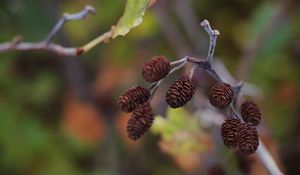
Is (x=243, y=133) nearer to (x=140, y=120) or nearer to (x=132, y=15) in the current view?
(x=140, y=120)

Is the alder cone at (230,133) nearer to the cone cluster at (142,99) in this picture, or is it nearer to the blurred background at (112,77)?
the cone cluster at (142,99)

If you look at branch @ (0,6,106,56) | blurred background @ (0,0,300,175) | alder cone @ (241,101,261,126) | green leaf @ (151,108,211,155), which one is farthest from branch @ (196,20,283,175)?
blurred background @ (0,0,300,175)

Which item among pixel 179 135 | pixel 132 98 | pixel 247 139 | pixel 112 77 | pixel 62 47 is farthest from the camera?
pixel 112 77

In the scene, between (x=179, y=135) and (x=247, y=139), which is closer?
(x=247, y=139)

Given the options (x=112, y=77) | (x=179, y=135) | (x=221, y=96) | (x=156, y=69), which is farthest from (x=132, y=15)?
(x=112, y=77)

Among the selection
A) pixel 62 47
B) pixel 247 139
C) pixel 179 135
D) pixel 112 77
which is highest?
pixel 247 139

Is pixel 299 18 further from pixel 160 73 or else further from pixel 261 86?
pixel 160 73

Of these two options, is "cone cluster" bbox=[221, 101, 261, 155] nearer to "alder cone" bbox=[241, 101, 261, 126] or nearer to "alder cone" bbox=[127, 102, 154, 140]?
"alder cone" bbox=[241, 101, 261, 126]
